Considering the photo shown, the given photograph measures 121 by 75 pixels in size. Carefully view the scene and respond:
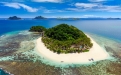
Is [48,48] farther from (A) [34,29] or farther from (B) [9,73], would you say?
(A) [34,29]

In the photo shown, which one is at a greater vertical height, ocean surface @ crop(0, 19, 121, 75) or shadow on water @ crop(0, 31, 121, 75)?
ocean surface @ crop(0, 19, 121, 75)

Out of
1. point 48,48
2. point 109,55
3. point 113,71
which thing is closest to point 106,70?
point 113,71

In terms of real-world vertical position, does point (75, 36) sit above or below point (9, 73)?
above

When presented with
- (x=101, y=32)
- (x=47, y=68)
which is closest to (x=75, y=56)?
(x=47, y=68)

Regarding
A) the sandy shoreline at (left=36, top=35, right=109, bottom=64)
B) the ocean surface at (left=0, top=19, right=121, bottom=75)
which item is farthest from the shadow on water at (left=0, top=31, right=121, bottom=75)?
the ocean surface at (left=0, top=19, right=121, bottom=75)

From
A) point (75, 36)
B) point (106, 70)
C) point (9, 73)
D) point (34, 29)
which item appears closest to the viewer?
point (9, 73)

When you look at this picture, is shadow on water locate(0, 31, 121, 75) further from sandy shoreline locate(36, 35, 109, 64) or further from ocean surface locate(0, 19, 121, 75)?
ocean surface locate(0, 19, 121, 75)

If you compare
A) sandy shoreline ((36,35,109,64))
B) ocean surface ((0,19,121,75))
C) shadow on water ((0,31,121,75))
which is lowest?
shadow on water ((0,31,121,75))

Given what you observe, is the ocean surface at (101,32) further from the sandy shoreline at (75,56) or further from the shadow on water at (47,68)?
the shadow on water at (47,68)

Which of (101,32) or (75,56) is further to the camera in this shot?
(101,32)

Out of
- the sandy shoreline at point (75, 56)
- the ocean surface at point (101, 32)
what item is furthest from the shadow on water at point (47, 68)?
the ocean surface at point (101, 32)

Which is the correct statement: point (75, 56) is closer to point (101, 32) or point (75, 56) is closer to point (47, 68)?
point (47, 68)
